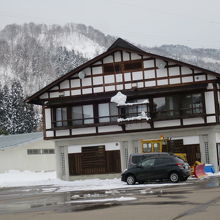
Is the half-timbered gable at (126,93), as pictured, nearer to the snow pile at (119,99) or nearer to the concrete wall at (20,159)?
the snow pile at (119,99)

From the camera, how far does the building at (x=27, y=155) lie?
5197 cm

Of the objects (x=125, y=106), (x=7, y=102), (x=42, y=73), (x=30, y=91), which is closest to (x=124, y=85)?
(x=125, y=106)

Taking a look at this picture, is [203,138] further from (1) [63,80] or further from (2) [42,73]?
(2) [42,73]

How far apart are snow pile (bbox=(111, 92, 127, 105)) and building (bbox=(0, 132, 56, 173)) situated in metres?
19.3

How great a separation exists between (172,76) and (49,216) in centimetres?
2345

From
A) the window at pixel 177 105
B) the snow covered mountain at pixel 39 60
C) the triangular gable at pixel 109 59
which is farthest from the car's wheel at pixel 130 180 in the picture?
the snow covered mountain at pixel 39 60

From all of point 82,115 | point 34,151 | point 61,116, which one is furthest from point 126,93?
point 34,151

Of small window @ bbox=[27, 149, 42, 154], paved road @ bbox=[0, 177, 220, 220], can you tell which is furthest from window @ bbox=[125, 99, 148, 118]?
small window @ bbox=[27, 149, 42, 154]

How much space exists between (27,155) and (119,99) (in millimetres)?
20241

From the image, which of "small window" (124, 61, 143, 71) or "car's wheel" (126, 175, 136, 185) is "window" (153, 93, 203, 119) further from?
"car's wheel" (126, 175, 136, 185)

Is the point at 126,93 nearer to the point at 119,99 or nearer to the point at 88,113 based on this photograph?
the point at 119,99

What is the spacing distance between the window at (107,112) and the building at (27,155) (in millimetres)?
17659

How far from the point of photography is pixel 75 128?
37125mm

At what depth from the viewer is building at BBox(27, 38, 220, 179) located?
34.9 meters
